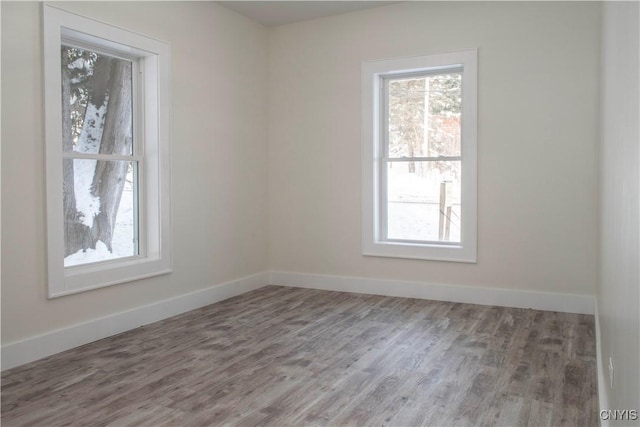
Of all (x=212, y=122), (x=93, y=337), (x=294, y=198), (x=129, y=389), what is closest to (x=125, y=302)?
(x=93, y=337)

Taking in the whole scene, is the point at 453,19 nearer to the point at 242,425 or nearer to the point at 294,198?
the point at 294,198

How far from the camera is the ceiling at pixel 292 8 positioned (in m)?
4.91

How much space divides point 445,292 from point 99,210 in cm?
310

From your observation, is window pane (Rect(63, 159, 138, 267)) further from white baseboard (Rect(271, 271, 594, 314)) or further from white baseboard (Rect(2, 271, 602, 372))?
white baseboard (Rect(271, 271, 594, 314))

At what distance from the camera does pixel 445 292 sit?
485 centimetres

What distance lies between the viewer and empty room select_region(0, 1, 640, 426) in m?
2.82

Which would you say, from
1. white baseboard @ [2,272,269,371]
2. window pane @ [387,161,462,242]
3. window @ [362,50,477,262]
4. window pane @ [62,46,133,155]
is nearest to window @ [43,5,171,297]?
window pane @ [62,46,133,155]

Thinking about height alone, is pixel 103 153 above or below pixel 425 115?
below

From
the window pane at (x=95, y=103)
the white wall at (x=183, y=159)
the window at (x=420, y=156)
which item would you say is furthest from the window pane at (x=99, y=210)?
the window at (x=420, y=156)

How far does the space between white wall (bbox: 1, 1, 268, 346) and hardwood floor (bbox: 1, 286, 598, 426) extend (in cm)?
34

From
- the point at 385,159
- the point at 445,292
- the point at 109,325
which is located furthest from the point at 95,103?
the point at 445,292

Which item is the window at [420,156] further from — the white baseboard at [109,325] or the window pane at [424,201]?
the white baseboard at [109,325]

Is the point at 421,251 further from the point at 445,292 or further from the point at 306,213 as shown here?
the point at 306,213

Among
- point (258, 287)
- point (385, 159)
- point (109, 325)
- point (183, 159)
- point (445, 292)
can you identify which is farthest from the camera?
point (258, 287)
